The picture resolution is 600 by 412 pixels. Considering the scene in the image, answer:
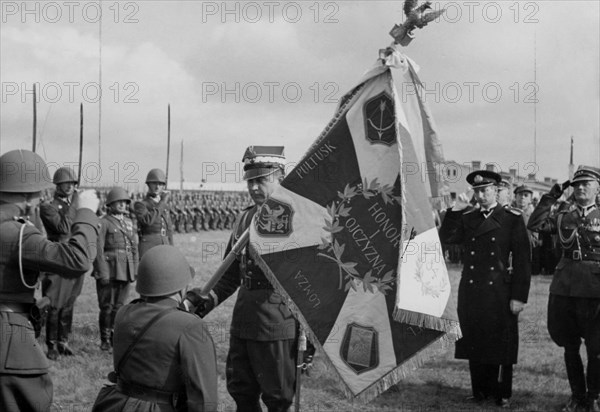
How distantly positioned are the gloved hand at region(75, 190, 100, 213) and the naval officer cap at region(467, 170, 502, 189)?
378 cm

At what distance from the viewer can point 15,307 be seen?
3.76 meters

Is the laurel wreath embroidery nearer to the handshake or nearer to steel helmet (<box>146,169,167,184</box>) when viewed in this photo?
the handshake

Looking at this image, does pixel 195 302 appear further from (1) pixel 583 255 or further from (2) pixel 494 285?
(1) pixel 583 255

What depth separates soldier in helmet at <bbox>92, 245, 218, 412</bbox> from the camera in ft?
10.1

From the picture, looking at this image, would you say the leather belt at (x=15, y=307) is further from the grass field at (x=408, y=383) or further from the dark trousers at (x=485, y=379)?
the dark trousers at (x=485, y=379)

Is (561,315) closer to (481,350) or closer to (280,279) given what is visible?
(481,350)

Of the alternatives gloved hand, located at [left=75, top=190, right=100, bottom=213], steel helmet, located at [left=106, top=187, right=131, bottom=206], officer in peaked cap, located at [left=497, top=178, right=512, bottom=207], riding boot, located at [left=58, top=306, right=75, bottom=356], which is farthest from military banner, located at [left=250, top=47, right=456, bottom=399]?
steel helmet, located at [left=106, top=187, right=131, bottom=206]

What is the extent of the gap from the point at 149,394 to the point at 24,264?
111 centimetres

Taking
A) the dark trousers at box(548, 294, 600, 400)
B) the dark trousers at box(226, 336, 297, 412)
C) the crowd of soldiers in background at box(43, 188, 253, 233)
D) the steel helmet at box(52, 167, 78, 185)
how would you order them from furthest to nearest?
1. the crowd of soldiers in background at box(43, 188, 253, 233)
2. the steel helmet at box(52, 167, 78, 185)
3. the dark trousers at box(548, 294, 600, 400)
4. the dark trousers at box(226, 336, 297, 412)

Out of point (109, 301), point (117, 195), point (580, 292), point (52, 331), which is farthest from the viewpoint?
point (117, 195)

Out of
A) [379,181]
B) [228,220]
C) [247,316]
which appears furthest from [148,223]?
[228,220]

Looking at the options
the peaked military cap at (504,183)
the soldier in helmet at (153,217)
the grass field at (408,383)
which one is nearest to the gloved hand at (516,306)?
the grass field at (408,383)

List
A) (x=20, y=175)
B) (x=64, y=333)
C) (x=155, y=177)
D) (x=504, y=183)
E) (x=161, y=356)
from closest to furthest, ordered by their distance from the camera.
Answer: (x=161, y=356)
(x=20, y=175)
(x=504, y=183)
(x=64, y=333)
(x=155, y=177)

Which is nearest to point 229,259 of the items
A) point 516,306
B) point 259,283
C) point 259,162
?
point 259,283
